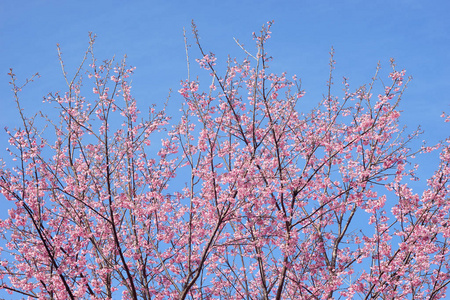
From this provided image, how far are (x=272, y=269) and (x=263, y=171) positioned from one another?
2.11 m

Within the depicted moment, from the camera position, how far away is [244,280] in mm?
9992

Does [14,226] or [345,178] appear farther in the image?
[345,178]

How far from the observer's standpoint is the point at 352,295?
8719mm

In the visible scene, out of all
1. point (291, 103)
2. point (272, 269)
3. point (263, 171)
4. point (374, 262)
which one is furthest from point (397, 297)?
point (291, 103)

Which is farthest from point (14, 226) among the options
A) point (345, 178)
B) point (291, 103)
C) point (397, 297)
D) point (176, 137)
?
point (397, 297)

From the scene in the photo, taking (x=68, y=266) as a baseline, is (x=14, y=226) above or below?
above

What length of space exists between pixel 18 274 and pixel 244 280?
4.26 m

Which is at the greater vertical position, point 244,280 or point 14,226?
point 14,226

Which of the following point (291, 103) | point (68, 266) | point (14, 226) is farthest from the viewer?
point (291, 103)

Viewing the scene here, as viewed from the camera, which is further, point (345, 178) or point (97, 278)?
point (345, 178)

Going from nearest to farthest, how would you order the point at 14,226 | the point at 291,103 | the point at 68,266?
the point at 68,266 → the point at 14,226 → the point at 291,103

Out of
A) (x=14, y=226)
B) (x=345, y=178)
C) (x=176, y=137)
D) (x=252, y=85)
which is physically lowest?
(x=14, y=226)

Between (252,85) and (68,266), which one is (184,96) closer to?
(252,85)

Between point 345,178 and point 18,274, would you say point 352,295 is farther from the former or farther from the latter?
point 18,274
